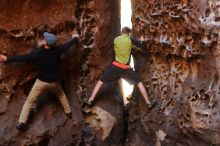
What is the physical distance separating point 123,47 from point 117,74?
0.46 metres

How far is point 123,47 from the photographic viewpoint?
6.62 meters

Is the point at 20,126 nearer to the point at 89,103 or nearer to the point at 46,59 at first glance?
the point at 46,59

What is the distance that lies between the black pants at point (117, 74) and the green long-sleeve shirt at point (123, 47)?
150mm

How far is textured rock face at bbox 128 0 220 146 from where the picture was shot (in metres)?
5.36

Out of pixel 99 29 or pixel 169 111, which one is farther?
pixel 99 29

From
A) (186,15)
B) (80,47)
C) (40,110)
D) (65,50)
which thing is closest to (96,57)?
(80,47)

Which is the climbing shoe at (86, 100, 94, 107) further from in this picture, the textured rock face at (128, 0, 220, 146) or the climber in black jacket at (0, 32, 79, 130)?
the textured rock face at (128, 0, 220, 146)

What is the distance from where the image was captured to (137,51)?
707cm

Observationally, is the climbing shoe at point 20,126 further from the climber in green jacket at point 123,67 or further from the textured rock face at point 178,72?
the textured rock face at point 178,72

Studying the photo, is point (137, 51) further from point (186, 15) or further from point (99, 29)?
point (186, 15)

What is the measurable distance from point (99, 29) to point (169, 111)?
1.86m

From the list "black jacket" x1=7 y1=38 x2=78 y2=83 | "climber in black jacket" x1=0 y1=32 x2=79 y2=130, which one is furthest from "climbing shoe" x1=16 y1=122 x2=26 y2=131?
"black jacket" x1=7 y1=38 x2=78 y2=83

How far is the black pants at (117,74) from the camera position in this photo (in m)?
6.64

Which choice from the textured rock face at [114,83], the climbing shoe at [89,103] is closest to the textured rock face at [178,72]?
the textured rock face at [114,83]
